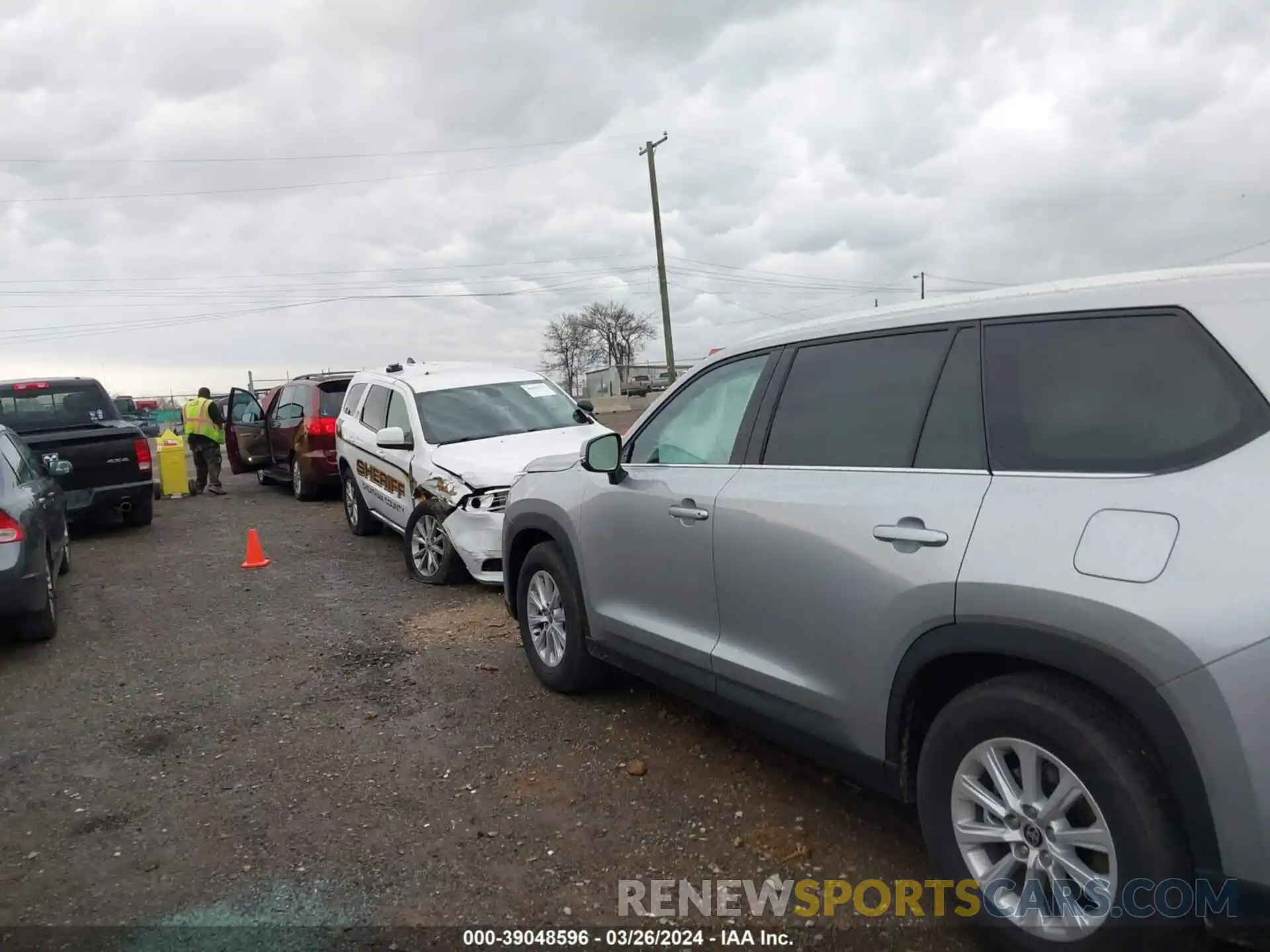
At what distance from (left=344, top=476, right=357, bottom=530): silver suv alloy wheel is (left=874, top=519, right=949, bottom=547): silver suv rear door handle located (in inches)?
316

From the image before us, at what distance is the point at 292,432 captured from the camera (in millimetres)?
13422

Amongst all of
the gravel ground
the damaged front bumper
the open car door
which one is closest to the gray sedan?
the gravel ground

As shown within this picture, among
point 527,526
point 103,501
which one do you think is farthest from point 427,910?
point 103,501

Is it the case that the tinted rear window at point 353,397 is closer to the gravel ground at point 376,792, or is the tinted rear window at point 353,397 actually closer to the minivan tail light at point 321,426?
the minivan tail light at point 321,426

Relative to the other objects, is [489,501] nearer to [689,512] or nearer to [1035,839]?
[689,512]

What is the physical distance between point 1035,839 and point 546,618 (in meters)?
3.01

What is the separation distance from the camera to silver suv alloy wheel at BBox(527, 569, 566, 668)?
4852 millimetres

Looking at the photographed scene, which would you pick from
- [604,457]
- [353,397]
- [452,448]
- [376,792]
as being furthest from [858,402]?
[353,397]

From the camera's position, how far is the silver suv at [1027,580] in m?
2.03

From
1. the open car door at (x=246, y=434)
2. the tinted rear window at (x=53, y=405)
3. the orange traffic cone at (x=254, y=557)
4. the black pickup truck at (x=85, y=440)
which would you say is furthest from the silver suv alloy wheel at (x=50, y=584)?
the open car door at (x=246, y=434)

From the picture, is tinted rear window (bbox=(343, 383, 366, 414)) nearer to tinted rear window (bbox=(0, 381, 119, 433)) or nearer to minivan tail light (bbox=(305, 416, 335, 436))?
minivan tail light (bbox=(305, 416, 335, 436))

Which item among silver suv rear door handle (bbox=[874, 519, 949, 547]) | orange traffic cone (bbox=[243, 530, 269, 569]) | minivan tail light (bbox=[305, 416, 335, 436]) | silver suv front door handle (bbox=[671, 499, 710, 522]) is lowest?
orange traffic cone (bbox=[243, 530, 269, 569])

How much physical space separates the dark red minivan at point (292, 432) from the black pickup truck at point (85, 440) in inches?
82.5

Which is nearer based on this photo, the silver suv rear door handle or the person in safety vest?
the silver suv rear door handle
